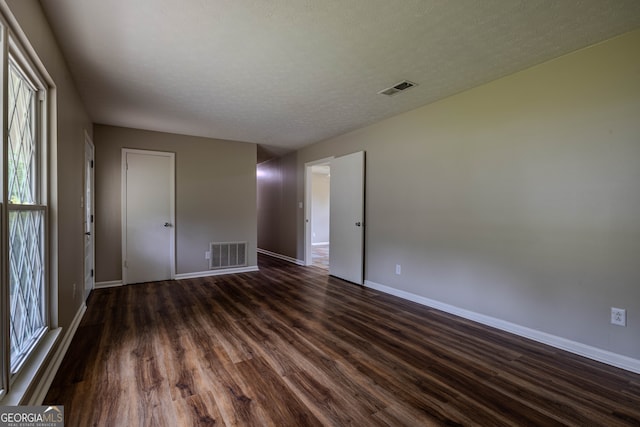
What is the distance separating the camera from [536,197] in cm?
254

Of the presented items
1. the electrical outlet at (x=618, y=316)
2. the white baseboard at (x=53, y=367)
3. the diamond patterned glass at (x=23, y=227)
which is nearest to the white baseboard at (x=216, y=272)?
the white baseboard at (x=53, y=367)

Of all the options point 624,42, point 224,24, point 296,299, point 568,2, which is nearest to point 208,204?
point 296,299

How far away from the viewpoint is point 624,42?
6.84ft

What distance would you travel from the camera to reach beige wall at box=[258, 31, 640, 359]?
213 centimetres

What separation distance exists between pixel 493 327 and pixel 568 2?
2598 millimetres

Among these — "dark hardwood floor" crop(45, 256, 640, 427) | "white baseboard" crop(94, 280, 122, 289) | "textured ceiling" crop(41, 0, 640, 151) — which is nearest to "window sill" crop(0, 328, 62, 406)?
"dark hardwood floor" crop(45, 256, 640, 427)

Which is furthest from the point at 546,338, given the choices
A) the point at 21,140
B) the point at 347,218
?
the point at 21,140

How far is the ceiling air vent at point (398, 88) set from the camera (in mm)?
2846

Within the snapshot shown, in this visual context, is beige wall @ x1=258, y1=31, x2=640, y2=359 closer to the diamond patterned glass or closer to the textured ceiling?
the textured ceiling

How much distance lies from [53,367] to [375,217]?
11.5 feet

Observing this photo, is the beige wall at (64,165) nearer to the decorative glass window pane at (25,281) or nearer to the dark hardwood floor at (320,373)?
the decorative glass window pane at (25,281)

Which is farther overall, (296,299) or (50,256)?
(296,299)

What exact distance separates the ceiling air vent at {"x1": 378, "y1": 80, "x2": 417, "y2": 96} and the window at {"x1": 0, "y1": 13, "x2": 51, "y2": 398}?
2.72 m

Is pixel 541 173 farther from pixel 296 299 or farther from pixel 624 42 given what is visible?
pixel 296 299
